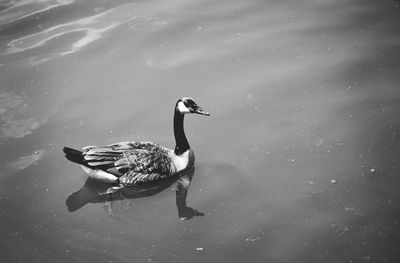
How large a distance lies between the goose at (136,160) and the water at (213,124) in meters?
0.26

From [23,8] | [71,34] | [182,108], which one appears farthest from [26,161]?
[23,8]

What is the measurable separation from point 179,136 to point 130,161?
0.89 m

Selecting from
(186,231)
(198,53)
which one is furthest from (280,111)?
(186,231)

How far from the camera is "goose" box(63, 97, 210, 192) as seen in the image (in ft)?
23.9

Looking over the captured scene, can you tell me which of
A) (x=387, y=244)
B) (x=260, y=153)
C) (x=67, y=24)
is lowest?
(x=387, y=244)

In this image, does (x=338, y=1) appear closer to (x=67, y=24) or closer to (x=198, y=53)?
(x=198, y=53)

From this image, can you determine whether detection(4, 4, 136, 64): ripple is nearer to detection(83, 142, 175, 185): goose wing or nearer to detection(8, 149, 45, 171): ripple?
detection(8, 149, 45, 171): ripple

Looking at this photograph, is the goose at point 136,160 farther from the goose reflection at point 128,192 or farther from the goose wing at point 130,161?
the goose reflection at point 128,192

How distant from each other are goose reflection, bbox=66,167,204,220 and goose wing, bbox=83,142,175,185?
6.3 inches

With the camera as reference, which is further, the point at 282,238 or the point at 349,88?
the point at 349,88

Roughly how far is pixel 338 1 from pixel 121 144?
6.37 meters

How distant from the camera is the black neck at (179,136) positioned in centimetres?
773

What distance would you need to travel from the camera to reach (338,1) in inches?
435

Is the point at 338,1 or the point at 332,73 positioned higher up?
the point at 338,1
